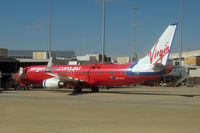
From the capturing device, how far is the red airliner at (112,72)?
3859 cm

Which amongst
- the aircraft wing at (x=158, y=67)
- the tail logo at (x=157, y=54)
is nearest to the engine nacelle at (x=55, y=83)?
the tail logo at (x=157, y=54)

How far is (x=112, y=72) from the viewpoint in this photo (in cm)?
4272

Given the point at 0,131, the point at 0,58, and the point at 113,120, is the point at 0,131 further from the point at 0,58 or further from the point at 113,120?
the point at 0,58

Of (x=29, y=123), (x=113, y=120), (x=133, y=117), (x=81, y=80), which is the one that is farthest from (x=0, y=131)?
(x=81, y=80)

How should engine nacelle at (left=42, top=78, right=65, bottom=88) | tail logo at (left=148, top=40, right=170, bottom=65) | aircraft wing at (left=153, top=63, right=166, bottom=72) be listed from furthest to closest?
engine nacelle at (left=42, top=78, right=65, bottom=88) < tail logo at (left=148, top=40, right=170, bottom=65) < aircraft wing at (left=153, top=63, right=166, bottom=72)

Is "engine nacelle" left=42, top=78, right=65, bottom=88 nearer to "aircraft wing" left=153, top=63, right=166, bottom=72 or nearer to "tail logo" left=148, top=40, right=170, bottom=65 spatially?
"tail logo" left=148, top=40, right=170, bottom=65

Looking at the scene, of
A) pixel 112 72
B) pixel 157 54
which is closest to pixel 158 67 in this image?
pixel 157 54

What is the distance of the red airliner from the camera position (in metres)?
38.6

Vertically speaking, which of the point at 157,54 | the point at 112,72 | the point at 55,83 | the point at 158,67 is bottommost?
the point at 55,83

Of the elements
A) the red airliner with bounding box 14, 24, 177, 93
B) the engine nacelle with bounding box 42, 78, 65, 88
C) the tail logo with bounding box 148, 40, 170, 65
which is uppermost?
the tail logo with bounding box 148, 40, 170, 65

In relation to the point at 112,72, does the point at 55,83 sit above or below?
below

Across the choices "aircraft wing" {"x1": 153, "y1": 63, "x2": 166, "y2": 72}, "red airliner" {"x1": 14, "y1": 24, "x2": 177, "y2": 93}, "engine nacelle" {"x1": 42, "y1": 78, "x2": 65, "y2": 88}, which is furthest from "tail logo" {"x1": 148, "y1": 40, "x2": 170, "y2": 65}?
"engine nacelle" {"x1": 42, "y1": 78, "x2": 65, "y2": 88}

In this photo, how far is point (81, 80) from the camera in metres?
45.2

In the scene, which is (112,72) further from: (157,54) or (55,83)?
(55,83)
